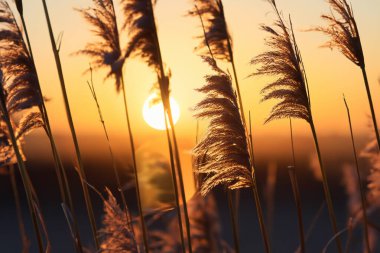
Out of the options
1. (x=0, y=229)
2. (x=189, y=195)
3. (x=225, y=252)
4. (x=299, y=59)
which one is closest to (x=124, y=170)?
(x=189, y=195)

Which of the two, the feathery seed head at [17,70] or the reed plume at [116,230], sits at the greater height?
the feathery seed head at [17,70]

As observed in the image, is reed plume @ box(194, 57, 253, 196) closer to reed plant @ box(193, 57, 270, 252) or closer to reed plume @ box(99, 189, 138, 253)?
reed plant @ box(193, 57, 270, 252)

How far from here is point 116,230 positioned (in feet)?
12.0

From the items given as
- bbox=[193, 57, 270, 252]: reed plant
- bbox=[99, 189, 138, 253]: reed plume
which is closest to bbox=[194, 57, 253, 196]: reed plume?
bbox=[193, 57, 270, 252]: reed plant

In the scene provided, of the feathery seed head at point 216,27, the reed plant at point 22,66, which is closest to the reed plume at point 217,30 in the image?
the feathery seed head at point 216,27

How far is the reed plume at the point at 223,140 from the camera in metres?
3.79

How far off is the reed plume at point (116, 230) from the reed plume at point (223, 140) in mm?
507

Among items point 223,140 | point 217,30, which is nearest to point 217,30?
point 217,30

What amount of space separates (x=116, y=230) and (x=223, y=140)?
830 millimetres

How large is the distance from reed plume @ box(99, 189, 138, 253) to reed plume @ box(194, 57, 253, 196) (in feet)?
1.66

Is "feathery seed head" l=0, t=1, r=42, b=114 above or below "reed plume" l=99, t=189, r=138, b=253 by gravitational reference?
above

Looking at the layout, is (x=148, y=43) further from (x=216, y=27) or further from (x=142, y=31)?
(x=216, y=27)

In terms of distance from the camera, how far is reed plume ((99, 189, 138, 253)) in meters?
3.59

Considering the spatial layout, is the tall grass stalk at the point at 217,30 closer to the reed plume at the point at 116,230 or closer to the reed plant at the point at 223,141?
the reed plant at the point at 223,141
